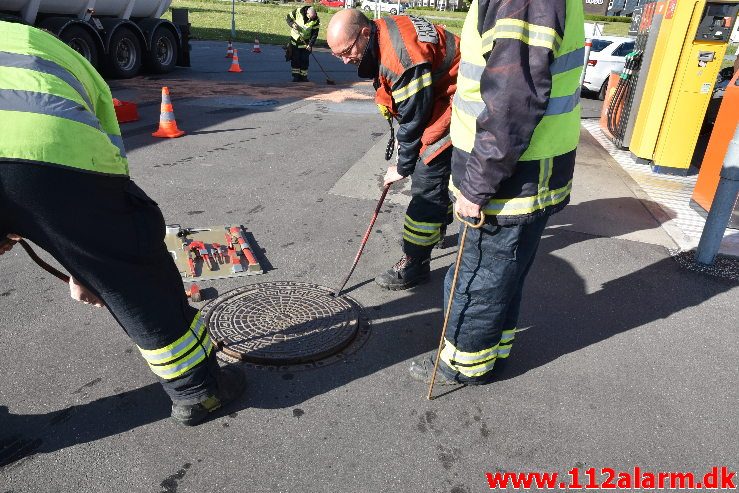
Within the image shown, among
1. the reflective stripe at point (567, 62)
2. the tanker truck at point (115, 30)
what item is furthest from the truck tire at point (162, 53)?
the reflective stripe at point (567, 62)

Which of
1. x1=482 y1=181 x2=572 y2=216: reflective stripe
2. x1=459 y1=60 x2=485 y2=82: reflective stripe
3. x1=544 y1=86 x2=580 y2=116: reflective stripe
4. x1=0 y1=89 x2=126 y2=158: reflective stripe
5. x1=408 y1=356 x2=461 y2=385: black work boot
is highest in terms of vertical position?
x1=459 y1=60 x2=485 y2=82: reflective stripe

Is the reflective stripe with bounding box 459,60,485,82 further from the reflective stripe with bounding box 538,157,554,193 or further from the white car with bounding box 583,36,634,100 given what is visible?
the white car with bounding box 583,36,634,100

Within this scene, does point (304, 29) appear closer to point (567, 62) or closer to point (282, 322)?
point (282, 322)

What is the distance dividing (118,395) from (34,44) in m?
1.64

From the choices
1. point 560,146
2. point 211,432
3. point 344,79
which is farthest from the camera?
point 344,79

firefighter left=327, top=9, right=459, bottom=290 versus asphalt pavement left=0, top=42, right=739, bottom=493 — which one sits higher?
firefighter left=327, top=9, right=459, bottom=290

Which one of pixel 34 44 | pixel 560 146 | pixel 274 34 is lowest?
pixel 274 34

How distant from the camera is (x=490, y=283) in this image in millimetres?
2535

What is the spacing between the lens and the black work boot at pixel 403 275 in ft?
12.4

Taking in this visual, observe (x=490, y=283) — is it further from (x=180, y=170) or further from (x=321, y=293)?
(x=180, y=170)

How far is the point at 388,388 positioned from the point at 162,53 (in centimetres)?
1252

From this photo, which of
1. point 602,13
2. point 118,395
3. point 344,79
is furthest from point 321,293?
point 602,13

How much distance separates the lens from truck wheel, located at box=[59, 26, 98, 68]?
1022 centimetres

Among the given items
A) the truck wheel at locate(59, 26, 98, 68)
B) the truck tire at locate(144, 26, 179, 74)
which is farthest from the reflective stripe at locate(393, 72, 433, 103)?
the truck tire at locate(144, 26, 179, 74)
